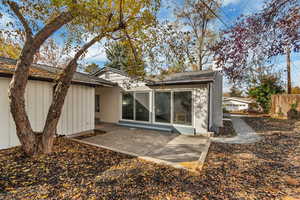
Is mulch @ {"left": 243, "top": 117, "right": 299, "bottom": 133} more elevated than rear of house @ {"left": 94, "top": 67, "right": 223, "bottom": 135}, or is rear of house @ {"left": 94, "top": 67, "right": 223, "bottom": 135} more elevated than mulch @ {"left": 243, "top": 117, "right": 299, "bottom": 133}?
rear of house @ {"left": 94, "top": 67, "right": 223, "bottom": 135}

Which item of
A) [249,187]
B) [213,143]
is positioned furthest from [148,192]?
[213,143]

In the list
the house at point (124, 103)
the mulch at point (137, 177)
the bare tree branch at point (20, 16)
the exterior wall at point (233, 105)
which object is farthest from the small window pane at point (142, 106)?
the exterior wall at point (233, 105)

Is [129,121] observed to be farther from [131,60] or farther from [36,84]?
[36,84]

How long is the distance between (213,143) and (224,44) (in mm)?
4152

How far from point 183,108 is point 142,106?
103 inches

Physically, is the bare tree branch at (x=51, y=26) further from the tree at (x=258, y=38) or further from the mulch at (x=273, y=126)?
the mulch at (x=273, y=126)

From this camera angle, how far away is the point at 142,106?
8.44m

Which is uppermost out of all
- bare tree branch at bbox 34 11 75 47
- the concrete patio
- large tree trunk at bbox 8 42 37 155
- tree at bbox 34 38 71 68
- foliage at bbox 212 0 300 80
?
tree at bbox 34 38 71 68

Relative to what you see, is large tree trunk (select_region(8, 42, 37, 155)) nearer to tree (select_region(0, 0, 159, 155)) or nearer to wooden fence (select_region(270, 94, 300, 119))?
tree (select_region(0, 0, 159, 155))

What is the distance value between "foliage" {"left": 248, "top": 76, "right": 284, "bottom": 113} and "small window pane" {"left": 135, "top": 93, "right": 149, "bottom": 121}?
15.6m

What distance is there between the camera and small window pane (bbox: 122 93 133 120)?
29.3 ft

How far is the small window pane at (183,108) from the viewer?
23.0ft

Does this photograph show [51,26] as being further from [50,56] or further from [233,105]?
[233,105]

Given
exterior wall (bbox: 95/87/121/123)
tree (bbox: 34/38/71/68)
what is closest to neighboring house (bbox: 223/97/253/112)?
exterior wall (bbox: 95/87/121/123)
